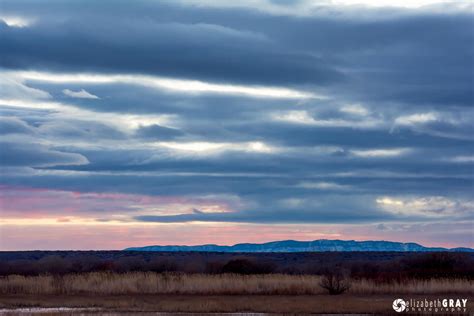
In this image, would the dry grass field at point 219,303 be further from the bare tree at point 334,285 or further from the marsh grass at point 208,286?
the marsh grass at point 208,286

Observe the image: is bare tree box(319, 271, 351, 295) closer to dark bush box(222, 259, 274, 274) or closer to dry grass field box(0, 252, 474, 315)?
dry grass field box(0, 252, 474, 315)

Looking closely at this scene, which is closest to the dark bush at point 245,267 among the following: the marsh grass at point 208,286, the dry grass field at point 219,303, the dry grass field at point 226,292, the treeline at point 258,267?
the treeline at point 258,267

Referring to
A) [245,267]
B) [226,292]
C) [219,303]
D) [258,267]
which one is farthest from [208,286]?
[258,267]

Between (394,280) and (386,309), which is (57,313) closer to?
(386,309)

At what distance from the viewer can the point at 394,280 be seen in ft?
200

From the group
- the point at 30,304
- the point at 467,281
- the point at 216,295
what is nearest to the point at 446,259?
the point at 467,281

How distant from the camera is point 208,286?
60.2 metres

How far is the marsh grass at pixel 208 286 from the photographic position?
5888 centimetres

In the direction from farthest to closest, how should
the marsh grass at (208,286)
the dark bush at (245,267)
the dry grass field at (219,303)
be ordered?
the dark bush at (245,267) < the marsh grass at (208,286) < the dry grass field at (219,303)

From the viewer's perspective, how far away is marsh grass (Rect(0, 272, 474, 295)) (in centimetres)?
5888

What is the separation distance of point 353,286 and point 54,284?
66.7ft

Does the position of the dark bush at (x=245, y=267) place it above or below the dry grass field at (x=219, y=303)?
above

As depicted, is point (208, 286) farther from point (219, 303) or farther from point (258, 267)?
point (258, 267)

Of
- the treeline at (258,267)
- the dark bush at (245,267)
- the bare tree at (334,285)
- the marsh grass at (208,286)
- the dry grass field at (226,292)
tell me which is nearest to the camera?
the dry grass field at (226,292)
